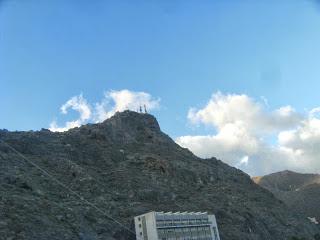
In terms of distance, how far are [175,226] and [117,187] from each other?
1643 cm

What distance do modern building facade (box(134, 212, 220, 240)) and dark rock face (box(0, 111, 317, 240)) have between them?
252 cm

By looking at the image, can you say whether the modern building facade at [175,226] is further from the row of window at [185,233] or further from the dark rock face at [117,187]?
the dark rock face at [117,187]

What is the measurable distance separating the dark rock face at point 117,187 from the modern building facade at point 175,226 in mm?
2520

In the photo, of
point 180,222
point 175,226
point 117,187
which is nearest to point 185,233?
point 180,222

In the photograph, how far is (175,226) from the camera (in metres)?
74.4

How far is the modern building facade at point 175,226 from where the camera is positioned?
71.4 m

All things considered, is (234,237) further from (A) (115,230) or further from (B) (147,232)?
(A) (115,230)

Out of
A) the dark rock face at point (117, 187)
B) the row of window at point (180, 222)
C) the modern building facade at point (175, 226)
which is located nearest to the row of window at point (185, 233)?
the modern building facade at point (175, 226)

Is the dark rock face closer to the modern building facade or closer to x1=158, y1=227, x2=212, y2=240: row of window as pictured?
the modern building facade

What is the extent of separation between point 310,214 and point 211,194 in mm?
73899

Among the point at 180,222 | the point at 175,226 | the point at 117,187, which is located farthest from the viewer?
the point at 117,187

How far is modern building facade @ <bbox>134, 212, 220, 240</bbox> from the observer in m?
71.4

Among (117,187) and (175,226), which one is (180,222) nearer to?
(175,226)

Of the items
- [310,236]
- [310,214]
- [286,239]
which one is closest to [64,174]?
[286,239]
